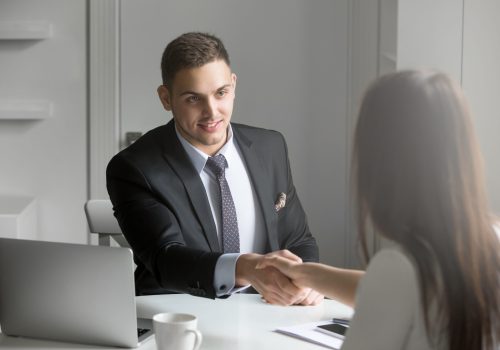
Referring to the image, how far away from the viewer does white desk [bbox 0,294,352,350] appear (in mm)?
1687

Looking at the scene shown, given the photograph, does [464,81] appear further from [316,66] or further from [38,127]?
[38,127]

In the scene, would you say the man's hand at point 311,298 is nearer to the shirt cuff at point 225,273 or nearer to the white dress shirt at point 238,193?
the shirt cuff at point 225,273

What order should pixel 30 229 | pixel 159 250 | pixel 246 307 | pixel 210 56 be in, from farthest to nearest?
pixel 30 229, pixel 210 56, pixel 159 250, pixel 246 307

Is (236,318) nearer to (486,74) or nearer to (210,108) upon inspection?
(210,108)

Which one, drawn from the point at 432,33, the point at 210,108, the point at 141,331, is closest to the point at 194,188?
the point at 210,108

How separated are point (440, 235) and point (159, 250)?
1.19 m

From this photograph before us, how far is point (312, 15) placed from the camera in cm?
377

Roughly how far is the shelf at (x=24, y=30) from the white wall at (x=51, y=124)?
0.03 m

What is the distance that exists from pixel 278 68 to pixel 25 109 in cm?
115

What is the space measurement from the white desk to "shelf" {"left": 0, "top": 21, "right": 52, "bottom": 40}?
192 centimetres

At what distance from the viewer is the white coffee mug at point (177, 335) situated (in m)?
1.51

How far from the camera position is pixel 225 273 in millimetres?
1979

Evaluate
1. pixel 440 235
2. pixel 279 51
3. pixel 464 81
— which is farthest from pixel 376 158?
pixel 279 51

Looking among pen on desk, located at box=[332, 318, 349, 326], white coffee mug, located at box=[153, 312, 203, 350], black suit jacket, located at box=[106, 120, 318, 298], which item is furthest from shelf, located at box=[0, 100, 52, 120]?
white coffee mug, located at box=[153, 312, 203, 350]
